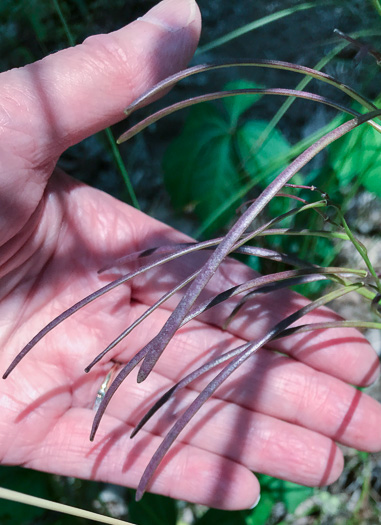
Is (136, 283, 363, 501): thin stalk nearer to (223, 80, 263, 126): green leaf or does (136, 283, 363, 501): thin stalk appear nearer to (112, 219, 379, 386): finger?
(112, 219, 379, 386): finger

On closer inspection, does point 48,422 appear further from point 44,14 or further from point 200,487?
point 44,14

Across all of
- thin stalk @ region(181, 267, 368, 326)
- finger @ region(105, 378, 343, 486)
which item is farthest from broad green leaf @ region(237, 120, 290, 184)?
finger @ region(105, 378, 343, 486)

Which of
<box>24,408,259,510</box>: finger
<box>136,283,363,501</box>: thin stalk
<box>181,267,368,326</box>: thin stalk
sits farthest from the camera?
<box>24,408,259,510</box>: finger

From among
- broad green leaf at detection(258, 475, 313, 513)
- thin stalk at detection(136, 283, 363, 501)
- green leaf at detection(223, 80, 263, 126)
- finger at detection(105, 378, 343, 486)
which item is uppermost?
green leaf at detection(223, 80, 263, 126)

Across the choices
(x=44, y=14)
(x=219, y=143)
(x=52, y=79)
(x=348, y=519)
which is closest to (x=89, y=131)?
(x=52, y=79)

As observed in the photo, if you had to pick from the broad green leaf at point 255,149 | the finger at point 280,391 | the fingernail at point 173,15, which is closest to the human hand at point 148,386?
the finger at point 280,391

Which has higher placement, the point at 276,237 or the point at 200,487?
the point at 276,237
